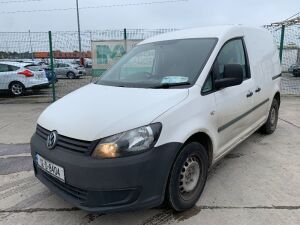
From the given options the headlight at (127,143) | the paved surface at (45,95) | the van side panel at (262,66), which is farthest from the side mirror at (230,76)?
the paved surface at (45,95)

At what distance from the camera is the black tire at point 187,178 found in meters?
3.05

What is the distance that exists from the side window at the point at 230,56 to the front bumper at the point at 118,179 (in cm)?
130

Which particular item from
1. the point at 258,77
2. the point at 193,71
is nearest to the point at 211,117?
the point at 193,71

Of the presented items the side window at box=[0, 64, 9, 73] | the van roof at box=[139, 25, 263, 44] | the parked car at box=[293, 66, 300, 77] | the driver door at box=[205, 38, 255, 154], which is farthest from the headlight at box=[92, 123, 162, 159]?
the side window at box=[0, 64, 9, 73]

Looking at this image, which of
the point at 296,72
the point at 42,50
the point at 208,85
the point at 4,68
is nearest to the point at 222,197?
the point at 208,85

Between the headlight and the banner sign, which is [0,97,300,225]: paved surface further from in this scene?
the banner sign

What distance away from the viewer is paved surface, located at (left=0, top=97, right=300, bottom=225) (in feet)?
10.6

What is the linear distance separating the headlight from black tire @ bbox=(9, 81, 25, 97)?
38.4 feet

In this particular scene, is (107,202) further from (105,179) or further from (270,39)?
(270,39)

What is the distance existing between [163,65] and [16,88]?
11.0 metres

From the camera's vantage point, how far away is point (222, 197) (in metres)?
3.65

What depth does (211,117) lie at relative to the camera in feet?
Answer: 11.5

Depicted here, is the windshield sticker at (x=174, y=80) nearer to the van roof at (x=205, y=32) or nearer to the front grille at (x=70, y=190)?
the van roof at (x=205, y=32)

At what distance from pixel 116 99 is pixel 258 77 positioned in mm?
2494
